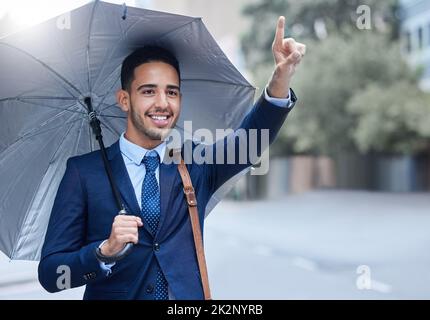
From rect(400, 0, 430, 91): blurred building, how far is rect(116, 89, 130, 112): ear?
22.5 metres

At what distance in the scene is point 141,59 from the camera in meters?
1.89

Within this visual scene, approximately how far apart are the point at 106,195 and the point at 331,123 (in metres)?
21.8

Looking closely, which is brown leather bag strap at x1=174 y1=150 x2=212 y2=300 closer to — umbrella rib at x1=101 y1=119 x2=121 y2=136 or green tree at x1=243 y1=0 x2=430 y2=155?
umbrella rib at x1=101 y1=119 x2=121 y2=136

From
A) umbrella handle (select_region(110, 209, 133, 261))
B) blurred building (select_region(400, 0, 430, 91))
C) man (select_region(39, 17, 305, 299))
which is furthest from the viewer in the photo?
blurred building (select_region(400, 0, 430, 91))

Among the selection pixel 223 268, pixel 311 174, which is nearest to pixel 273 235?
pixel 223 268

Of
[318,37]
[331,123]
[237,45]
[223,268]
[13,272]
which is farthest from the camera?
[237,45]

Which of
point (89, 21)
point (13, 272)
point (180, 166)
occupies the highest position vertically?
point (13, 272)

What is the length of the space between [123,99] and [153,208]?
32 cm

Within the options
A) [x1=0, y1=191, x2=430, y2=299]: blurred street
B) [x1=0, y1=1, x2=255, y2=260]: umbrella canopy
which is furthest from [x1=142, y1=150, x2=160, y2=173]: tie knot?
[x1=0, y1=191, x2=430, y2=299]: blurred street

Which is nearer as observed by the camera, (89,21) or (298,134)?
(89,21)

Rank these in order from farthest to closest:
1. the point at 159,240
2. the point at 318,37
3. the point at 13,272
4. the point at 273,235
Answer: the point at 318,37
the point at 273,235
the point at 13,272
the point at 159,240

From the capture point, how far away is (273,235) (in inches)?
584

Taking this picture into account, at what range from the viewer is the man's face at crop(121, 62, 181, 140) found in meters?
1.84

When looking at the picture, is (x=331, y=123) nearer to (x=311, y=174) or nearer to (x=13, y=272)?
(x=311, y=174)
